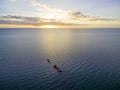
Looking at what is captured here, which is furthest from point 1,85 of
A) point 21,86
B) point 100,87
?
point 100,87

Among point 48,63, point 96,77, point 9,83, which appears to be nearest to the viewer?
point 9,83

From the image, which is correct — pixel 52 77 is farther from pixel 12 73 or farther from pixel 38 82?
pixel 12 73

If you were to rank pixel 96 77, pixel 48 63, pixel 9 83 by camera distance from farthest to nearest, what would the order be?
1. pixel 48 63
2. pixel 96 77
3. pixel 9 83

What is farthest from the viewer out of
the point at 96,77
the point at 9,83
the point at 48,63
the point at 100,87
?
the point at 48,63

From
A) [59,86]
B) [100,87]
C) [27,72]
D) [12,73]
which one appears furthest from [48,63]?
[100,87]

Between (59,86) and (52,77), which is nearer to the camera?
(59,86)

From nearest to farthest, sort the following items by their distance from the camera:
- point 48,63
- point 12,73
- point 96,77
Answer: point 96,77, point 12,73, point 48,63

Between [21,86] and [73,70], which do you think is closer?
[21,86]

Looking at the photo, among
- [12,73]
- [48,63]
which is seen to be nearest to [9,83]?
[12,73]

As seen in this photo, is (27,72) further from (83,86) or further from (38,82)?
(83,86)
